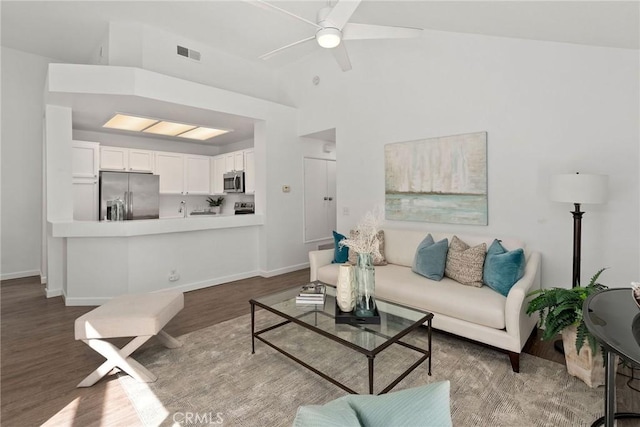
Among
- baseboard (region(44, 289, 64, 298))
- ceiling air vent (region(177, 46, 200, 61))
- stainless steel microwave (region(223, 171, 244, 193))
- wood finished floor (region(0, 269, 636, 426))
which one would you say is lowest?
wood finished floor (region(0, 269, 636, 426))

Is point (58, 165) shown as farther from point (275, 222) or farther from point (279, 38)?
point (279, 38)

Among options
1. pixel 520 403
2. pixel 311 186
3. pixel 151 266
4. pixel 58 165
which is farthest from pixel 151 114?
pixel 520 403

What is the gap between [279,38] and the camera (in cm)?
445

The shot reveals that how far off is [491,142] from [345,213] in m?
2.17

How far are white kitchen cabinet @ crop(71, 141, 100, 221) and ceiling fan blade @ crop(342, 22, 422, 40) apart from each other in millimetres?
4475

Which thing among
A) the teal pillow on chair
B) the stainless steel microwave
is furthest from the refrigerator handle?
the teal pillow on chair

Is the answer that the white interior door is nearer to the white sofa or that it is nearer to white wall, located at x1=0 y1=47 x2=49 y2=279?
the white sofa

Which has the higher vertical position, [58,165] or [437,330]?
[58,165]

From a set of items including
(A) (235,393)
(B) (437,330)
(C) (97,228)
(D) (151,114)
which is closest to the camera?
(A) (235,393)

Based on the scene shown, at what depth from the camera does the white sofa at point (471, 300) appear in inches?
87.7

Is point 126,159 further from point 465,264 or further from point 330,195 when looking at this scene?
point 465,264

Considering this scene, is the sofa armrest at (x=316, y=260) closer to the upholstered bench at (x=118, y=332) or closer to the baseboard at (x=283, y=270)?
the baseboard at (x=283, y=270)

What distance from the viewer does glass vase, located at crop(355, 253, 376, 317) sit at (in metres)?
2.16

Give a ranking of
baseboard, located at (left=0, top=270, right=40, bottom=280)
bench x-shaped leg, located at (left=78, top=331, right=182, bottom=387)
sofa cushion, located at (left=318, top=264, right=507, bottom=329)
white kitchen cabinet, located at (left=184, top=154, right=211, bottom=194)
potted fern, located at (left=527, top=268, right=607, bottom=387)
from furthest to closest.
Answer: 1. white kitchen cabinet, located at (left=184, top=154, right=211, bottom=194)
2. baseboard, located at (left=0, top=270, right=40, bottom=280)
3. sofa cushion, located at (left=318, top=264, right=507, bottom=329)
4. bench x-shaped leg, located at (left=78, top=331, right=182, bottom=387)
5. potted fern, located at (left=527, top=268, right=607, bottom=387)
